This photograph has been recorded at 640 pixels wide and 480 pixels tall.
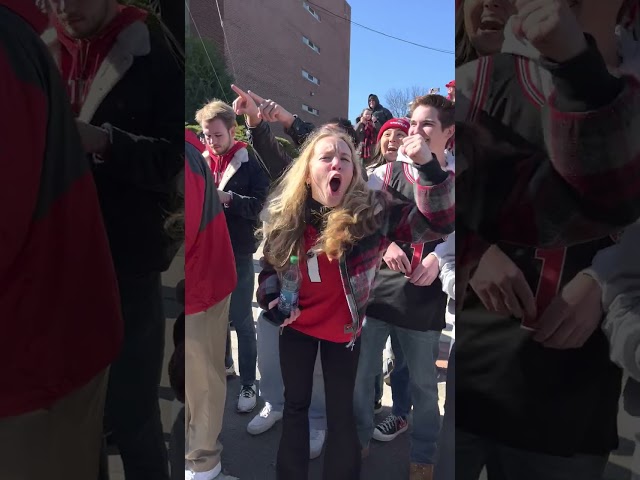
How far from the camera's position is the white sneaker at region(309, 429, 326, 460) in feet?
5.93

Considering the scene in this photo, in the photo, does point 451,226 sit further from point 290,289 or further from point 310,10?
point 310,10

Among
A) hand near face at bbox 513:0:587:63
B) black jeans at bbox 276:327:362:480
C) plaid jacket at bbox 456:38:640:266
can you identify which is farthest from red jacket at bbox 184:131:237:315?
hand near face at bbox 513:0:587:63

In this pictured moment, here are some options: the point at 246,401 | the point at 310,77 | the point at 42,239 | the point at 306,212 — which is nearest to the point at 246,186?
the point at 306,212

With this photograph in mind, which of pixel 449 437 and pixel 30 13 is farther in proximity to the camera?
pixel 449 437

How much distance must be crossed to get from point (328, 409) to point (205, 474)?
0.55 m

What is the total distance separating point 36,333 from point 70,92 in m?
0.66

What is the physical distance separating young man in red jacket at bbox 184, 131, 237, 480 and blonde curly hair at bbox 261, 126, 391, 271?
0.67 ft

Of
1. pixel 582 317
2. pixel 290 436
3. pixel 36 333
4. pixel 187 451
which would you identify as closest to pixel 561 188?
pixel 582 317

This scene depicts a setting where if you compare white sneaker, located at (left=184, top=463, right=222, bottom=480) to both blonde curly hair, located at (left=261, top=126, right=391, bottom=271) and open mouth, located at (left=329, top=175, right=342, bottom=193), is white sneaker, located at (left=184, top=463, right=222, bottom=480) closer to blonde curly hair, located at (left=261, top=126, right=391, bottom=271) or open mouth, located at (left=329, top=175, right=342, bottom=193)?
blonde curly hair, located at (left=261, top=126, right=391, bottom=271)

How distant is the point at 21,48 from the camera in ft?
3.82

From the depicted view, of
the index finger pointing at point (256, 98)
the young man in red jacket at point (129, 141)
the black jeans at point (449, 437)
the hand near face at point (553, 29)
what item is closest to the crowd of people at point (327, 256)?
the index finger pointing at point (256, 98)

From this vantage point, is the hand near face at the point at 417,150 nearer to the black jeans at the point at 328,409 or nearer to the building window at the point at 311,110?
the building window at the point at 311,110

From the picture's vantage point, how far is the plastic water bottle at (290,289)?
167 cm

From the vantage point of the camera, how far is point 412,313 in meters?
1.79
